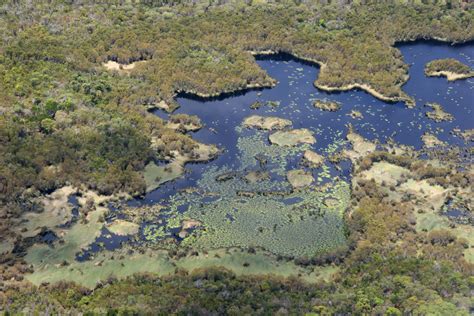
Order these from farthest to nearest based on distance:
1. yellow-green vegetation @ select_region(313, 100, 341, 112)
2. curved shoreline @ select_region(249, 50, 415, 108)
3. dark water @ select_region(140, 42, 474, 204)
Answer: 1. curved shoreline @ select_region(249, 50, 415, 108)
2. yellow-green vegetation @ select_region(313, 100, 341, 112)
3. dark water @ select_region(140, 42, 474, 204)

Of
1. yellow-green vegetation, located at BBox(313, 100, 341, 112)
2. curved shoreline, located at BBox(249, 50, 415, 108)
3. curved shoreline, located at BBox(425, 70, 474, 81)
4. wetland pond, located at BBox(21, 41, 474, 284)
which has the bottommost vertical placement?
wetland pond, located at BBox(21, 41, 474, 284)

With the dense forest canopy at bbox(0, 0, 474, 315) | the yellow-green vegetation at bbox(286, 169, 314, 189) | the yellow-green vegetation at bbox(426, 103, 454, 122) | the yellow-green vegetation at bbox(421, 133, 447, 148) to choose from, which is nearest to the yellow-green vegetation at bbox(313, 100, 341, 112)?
the dense forest canopy at bbox(0, 0, 474, 315)

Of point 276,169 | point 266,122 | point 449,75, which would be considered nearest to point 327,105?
point 266,122

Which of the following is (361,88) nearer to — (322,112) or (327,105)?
(327,105)

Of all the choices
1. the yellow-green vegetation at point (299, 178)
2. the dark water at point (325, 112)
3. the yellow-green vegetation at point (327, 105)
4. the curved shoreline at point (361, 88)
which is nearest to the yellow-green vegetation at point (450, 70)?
the dark water at point (325, 112)

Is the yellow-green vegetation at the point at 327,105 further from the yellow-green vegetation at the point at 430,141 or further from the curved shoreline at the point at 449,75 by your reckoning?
the curved shoreline at the point at 449,75

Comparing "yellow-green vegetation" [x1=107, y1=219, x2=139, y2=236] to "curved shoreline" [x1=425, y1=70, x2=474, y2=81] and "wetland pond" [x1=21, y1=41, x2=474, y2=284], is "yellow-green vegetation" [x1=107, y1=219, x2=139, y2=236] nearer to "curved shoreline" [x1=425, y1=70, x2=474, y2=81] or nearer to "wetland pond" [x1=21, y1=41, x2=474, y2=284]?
"wetland pond" [x1=21, y1=41, x2=474, y2=284]

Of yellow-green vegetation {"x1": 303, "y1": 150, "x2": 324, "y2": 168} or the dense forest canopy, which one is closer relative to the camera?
the dense forest canopy
